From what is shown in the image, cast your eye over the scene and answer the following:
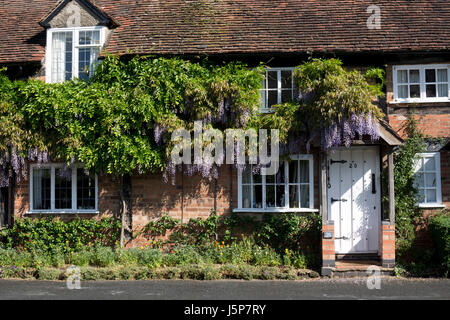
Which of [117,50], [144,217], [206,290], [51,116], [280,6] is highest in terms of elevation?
[280,6]

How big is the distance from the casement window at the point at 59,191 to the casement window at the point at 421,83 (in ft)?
26.1

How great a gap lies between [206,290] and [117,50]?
6.68 meters

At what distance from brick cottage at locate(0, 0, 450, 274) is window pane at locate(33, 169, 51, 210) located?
0.03 meters

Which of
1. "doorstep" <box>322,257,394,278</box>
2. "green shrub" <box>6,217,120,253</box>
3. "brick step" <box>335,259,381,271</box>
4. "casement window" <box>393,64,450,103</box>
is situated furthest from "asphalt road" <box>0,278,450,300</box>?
"casement window" <box>393,64,450,103</box>

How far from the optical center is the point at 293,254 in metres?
10.6

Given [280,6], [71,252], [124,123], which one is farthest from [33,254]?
[280,6]

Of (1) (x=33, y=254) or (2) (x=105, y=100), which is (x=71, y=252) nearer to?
(1) (x=33, y=254)

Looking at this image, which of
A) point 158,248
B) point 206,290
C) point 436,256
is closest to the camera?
point 206,290

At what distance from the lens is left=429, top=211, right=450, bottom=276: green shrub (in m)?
9.56

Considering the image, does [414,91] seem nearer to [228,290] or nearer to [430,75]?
[430,75]

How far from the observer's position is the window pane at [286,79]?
457 inches

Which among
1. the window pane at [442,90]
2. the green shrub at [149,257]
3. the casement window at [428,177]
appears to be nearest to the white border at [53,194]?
the green shrub at [149,257]

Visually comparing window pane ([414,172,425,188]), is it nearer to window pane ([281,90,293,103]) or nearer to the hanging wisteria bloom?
the hanging wisteria bloom

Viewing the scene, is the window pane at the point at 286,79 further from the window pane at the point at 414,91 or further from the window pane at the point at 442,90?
the window pane at the point at 442,90
